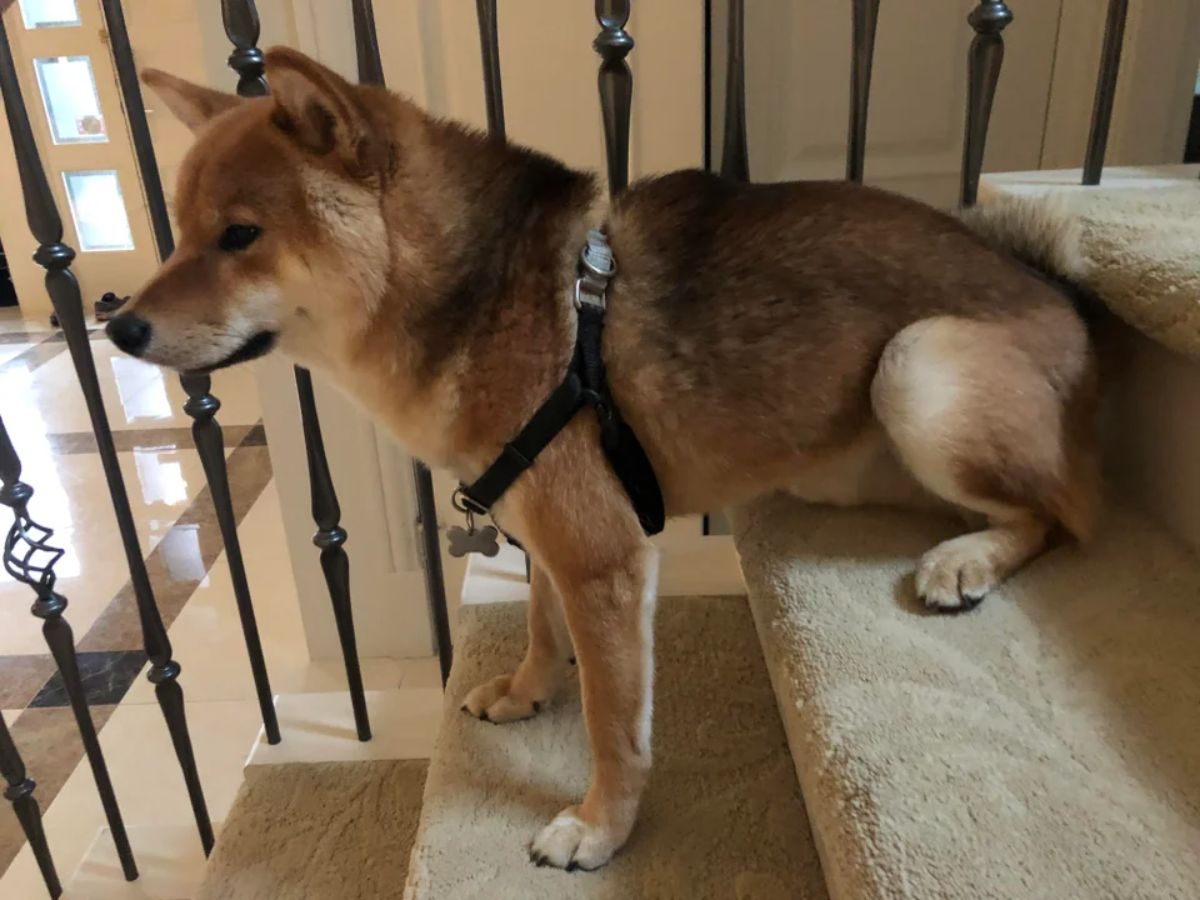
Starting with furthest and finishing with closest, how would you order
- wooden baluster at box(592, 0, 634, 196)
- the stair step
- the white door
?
the white door, the stair step, wooden baluster at box(592, 0, 634, 196)

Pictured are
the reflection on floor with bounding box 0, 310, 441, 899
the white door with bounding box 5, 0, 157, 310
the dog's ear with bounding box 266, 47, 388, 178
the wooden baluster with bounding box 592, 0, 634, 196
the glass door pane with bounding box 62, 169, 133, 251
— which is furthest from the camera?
the glass door pane with bounding box 62, 169, 133, 251

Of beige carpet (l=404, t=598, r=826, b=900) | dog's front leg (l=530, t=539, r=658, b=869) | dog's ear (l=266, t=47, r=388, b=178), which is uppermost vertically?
dog's ear (l=266, t=47, r=388, b=178)

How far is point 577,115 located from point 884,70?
2.21 ft

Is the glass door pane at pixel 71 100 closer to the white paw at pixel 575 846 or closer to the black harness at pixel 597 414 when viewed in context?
the black harness at pixel 597 414

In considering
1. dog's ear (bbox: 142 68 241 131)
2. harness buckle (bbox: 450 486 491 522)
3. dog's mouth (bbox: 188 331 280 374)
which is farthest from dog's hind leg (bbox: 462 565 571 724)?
dog's ear (bbox: 142 68 241 131)

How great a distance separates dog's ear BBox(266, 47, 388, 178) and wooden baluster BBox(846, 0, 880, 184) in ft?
1.91

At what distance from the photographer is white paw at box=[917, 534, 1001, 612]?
0.88 metres

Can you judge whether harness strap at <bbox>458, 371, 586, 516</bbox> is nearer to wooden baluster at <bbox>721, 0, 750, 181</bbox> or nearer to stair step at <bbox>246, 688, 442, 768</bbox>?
wooden baluster at <bbox>721, 0, 750, 181</bbox>

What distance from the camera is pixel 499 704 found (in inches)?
41.7

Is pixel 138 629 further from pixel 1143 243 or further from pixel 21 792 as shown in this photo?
pixel 1143 243

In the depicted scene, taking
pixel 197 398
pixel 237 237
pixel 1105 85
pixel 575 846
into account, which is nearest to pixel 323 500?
pixel 197 398

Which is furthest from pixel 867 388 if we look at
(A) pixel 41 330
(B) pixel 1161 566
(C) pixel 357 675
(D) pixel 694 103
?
(A) pixel 41 330

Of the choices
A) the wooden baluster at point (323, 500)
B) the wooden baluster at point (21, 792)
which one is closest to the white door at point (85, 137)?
the wooden baluster at point (21, 792)

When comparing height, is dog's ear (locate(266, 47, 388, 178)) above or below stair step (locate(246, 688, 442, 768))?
above
